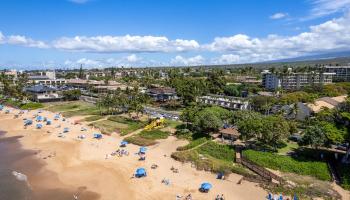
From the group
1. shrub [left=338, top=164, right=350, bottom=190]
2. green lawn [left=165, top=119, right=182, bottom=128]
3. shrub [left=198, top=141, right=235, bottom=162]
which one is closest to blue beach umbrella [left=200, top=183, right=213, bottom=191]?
shrub [left=198, top=141, right=235, bottom=162]

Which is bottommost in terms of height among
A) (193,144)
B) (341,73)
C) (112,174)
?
(112,174)

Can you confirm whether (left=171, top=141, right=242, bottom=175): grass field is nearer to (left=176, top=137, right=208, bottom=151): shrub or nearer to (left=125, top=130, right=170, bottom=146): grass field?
(left=176, top=137, right=208, bottom=151): shrub

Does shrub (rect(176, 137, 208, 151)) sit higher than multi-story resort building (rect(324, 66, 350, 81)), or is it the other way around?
multi-story resort building (rect(324, 66, 350, 81))

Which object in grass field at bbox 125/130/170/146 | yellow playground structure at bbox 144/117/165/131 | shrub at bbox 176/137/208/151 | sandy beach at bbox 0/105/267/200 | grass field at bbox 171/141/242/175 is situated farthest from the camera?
yellow playground structure at bbox 144/117/165/131

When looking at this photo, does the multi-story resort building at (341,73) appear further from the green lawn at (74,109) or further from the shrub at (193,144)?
the shrub at (193,144)

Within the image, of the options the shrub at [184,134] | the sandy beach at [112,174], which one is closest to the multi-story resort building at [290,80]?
the shrub at [184,134]

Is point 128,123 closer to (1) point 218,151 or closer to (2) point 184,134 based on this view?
(2) point 184,134

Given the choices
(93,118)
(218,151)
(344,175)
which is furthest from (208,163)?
(93,118)
